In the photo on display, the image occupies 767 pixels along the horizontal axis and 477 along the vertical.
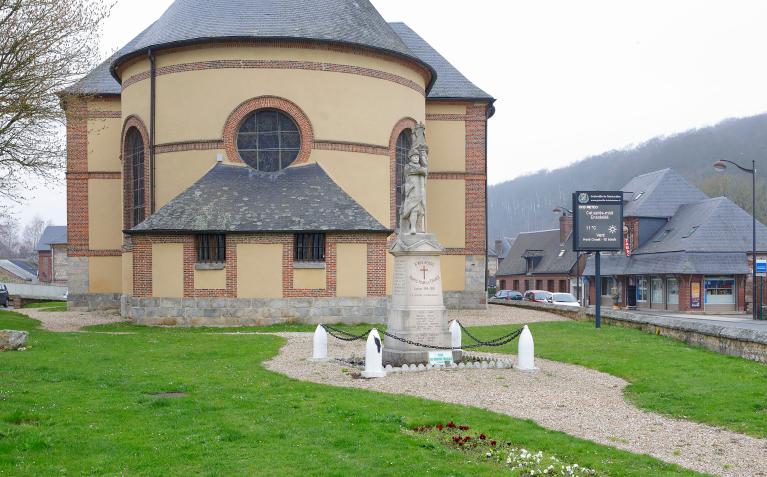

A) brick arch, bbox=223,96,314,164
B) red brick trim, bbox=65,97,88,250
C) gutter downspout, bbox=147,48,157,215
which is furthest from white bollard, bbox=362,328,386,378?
red brick trim, bbox=65,97,88,250

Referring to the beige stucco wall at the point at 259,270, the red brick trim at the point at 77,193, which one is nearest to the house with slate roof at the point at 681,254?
the beige stucco wall at the point at 259,270

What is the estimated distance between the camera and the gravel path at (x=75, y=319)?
73.8ft

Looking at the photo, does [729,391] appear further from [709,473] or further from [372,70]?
[372,70]

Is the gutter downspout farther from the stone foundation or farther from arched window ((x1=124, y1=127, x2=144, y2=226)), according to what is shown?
the stone foundation

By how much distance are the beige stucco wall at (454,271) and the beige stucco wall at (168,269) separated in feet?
39.4

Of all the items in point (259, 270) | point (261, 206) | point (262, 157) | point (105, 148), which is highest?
point (105, 148)

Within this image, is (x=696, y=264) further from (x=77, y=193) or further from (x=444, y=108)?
(x=77, y=193)

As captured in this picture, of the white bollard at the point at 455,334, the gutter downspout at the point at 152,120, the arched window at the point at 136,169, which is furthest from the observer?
the arched window at the point at 136,169

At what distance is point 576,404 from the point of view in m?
10.2

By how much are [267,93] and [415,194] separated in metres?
11.3

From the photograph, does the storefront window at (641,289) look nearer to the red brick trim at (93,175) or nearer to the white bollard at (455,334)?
the red brick trim at (93,175)

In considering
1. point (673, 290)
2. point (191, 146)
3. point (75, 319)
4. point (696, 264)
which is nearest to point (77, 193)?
point (75, 319)

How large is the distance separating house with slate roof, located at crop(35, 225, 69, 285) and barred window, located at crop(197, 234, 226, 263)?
7044cm

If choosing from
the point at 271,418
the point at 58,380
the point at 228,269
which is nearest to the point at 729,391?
the point at 271,418
